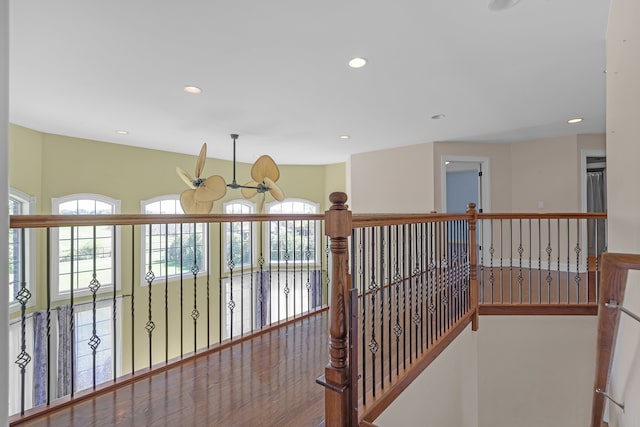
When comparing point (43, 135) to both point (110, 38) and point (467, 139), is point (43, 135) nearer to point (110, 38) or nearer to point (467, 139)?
point (110, 38)

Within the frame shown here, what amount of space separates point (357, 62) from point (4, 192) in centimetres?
234

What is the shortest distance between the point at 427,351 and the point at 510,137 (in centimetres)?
439

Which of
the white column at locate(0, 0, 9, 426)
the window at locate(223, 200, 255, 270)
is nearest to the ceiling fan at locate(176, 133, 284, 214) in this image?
the white column at locate(0, 0, 9, 426)

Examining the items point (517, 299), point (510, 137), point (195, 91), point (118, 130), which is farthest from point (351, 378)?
point (510, 137)

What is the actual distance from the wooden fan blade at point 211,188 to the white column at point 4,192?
2396mm

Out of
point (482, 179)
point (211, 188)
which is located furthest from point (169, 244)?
point (482, 179)

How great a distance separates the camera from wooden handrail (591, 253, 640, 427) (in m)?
1.11

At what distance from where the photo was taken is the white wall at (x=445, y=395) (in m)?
2.00

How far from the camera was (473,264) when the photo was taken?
3.25m

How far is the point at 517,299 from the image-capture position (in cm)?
385

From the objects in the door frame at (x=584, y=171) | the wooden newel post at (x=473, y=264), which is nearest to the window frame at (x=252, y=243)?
the wooden newel post at (x=473, y=264)

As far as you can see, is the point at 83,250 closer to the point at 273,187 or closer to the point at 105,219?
the point at 273,187

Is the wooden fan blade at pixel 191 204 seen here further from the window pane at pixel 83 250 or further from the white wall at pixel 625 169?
the white wall at pixel 625 169

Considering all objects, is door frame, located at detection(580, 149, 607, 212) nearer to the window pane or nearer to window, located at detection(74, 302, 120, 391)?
the window pane
